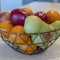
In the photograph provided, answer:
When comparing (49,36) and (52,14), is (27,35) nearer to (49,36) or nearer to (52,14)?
(49,36)

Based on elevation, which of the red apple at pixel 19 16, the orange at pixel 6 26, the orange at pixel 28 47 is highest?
the red apple at pixel 19 16

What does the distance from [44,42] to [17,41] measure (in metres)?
0.09

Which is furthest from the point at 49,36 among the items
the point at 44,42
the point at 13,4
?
the point at 13,4

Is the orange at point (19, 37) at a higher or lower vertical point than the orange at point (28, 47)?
higher

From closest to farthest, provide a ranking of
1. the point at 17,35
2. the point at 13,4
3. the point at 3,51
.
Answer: the point at 17,35, the point at 3,51, the point at 13,4

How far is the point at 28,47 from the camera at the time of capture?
1.95ft

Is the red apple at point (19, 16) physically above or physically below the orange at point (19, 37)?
above

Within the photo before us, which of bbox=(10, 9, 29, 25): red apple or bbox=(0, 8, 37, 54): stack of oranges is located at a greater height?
bbox=(10, 9, 29, 25): red apple

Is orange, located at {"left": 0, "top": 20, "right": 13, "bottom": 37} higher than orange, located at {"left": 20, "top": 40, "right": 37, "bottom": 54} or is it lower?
higher

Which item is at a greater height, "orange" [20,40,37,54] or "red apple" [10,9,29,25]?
"red apple" [10,9,29,25]

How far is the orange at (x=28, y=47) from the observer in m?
0.59

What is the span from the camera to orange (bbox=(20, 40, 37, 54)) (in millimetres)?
587

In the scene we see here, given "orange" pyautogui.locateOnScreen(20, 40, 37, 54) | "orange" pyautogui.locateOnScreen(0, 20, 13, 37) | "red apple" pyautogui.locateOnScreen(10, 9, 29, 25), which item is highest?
"red apple" pyautogui.locateOnScreen(10, 9, 29, 25)

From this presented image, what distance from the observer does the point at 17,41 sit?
23.1 inches
